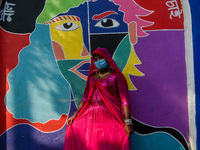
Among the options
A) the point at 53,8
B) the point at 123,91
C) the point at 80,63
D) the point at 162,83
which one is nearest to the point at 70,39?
the point at 80,63

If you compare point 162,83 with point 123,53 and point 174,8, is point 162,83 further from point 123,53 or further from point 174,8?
point 174,8

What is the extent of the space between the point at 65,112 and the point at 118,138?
1174mm

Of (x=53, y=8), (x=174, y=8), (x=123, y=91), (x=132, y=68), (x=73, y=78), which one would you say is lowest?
(x=123, y=91)

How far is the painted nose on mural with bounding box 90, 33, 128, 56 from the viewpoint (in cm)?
310

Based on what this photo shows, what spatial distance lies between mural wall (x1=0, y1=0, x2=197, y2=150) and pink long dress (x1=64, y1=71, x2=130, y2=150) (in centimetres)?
59

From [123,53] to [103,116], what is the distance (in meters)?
1.13

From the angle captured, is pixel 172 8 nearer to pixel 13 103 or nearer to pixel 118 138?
pixel 118 138

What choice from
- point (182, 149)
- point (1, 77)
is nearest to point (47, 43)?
point (1, 77)

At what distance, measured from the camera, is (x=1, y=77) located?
3207 mm

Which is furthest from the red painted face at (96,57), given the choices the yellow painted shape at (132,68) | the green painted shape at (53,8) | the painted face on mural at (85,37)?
the green painted shape at (53,8)

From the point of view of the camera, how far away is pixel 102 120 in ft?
7.72

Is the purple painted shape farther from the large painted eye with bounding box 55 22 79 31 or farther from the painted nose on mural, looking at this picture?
the large painted eye with bounding box 55 22 79 31

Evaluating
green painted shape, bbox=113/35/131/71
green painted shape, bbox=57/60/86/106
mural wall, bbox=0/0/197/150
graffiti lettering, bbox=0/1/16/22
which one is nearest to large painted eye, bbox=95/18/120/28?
mural wall, bbox=0/0/197/150

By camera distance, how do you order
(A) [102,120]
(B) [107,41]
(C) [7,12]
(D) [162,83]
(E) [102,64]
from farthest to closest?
(C) [7,12] < (B) [107,41] < (D) [162,83] < (E) [102,64] < (A) [102,120]
